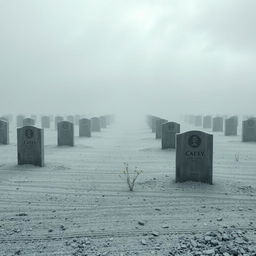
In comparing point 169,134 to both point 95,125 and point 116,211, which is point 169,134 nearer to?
point 116,211

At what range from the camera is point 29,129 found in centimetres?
1009

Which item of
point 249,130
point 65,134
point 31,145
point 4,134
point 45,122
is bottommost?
point 45,122

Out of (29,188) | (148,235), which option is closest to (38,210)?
(29,188)

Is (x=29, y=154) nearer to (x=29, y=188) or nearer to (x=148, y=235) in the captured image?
(x=29, y=188)

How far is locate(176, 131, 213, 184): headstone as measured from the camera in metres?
7.69

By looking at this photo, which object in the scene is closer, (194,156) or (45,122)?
(194,156)

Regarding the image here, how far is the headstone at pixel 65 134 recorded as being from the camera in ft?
50.8

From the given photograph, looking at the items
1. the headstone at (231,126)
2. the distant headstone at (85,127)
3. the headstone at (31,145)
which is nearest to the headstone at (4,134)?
the distant headstone at (85,127)

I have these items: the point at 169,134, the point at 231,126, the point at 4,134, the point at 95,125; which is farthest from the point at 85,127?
the point at 231,126

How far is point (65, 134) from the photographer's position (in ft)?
51.5

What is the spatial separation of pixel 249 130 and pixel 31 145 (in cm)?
1248

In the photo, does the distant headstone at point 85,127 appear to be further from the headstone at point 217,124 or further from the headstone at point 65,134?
the headstone at point 217,124

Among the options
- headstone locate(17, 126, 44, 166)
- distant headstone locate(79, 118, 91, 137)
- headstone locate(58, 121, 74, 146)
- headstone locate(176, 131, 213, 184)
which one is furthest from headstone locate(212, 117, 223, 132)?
headstone locate(176, 131, 213, 184)

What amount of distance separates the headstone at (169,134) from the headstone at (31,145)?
6.04 m
